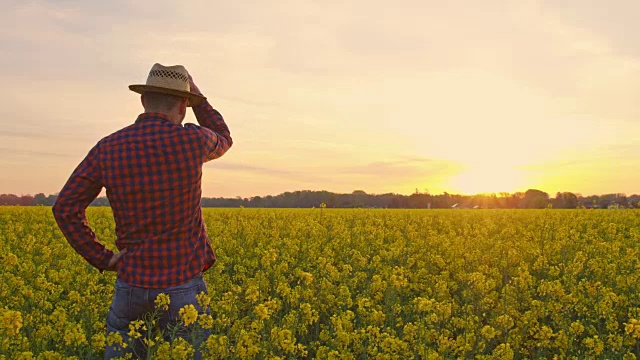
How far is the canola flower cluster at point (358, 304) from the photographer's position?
4730mm

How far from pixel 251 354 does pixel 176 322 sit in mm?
591

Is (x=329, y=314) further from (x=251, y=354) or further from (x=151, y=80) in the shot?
(x=151, y=80)

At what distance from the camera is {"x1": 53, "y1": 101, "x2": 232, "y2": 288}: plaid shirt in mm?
3584

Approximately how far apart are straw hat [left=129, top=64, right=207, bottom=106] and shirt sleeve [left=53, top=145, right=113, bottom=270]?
527 mm

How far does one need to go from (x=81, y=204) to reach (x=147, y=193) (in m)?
0.47

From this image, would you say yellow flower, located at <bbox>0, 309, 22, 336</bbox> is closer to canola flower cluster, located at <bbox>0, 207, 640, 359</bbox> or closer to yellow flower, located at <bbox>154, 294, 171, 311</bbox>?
canola flower cluster, located at <bbox>0, 207, 640, 359</bbox>

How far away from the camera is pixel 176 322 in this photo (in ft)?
12.5

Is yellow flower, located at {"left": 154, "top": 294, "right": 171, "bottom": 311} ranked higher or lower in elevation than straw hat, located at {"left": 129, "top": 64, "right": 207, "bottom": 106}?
lower

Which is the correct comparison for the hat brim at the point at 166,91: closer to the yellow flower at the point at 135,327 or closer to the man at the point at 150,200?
the man at the point at 150,200

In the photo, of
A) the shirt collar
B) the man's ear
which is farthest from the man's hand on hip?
the man's ear

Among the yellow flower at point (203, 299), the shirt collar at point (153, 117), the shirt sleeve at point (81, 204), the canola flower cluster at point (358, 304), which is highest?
the shirt collar at point (153, 117)

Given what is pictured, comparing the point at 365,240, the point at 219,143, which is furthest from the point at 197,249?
the point at 365,240

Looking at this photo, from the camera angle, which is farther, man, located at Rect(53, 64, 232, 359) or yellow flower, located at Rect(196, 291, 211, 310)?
yellow flower, located at Rect(196, 291, 211, 310)

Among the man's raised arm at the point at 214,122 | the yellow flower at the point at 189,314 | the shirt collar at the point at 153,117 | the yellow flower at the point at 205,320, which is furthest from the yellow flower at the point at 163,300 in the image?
the shirt collar at the point at 153,117
